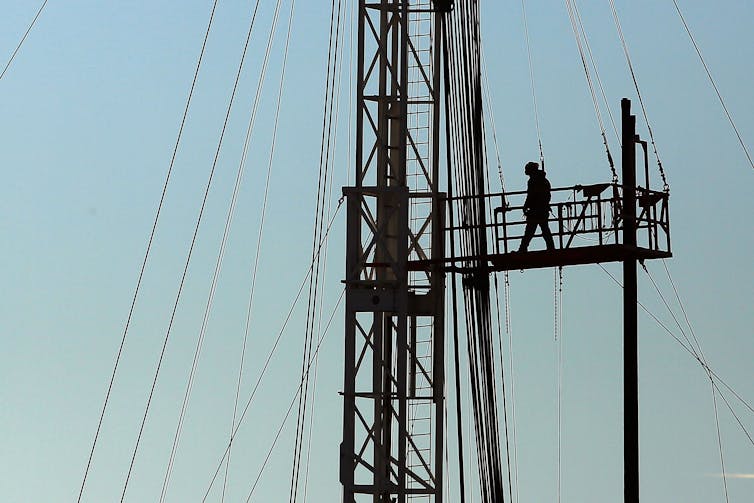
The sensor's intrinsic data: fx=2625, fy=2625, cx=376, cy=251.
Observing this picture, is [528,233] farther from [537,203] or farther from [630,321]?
[630,321]

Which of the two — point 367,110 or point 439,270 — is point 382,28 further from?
point 439,270

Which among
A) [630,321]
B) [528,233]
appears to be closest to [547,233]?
[528,233]

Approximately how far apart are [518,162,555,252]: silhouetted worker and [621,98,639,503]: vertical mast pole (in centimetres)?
130

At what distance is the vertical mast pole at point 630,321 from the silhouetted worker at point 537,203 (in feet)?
4.25

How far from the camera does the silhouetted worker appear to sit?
41812 mm

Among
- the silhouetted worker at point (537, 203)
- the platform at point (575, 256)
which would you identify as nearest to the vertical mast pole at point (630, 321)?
the platform at point (575, 256)

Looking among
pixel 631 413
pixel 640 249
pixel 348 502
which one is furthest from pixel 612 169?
pixel 348 502

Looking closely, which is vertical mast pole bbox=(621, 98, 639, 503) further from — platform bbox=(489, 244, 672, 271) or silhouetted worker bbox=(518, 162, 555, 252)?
silhouetted worker bbox=(518, 162, 555, 252)

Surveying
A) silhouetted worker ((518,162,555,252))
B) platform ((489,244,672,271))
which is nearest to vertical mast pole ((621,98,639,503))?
platform ((489,244,672,271))

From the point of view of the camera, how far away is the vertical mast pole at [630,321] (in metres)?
40.4

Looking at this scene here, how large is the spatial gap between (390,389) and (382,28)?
5.85 meters

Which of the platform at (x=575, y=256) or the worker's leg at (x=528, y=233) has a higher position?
the worker's leg at (x=528, y=233)

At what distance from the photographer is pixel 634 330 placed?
40656 millimetres

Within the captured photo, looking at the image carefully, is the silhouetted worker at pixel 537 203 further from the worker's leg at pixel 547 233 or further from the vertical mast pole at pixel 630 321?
the vertical mast pole at pixel 630 321
